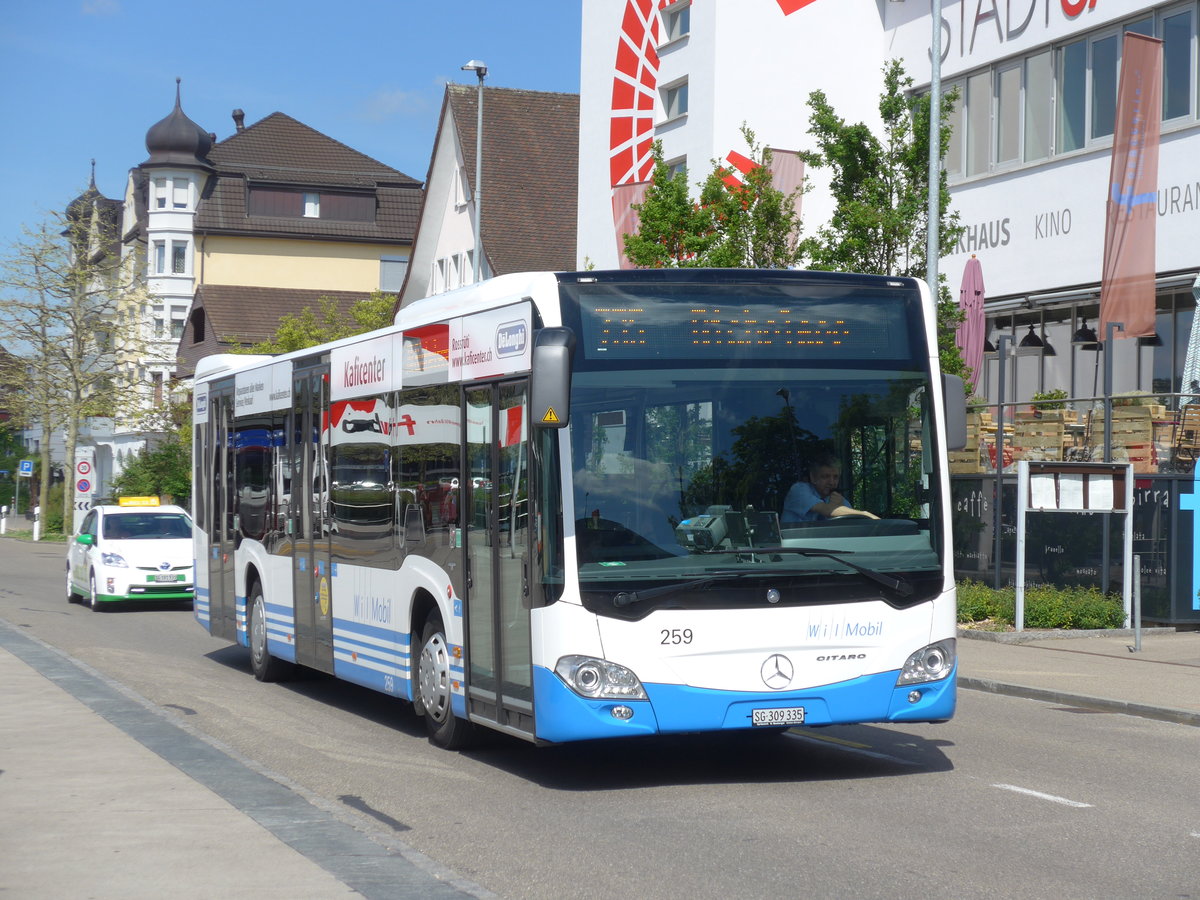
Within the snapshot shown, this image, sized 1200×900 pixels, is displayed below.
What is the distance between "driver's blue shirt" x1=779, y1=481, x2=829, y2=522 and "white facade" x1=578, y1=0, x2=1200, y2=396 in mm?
15540

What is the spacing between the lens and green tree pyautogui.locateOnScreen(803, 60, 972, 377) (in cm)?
2419

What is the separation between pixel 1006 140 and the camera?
1242 inches

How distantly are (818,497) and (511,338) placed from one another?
1976mm

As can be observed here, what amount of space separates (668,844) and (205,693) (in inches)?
306

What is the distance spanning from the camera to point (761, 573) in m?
9.23

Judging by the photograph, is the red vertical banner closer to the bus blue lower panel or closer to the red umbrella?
the red umbrella

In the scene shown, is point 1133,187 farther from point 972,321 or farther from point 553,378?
point 553,378

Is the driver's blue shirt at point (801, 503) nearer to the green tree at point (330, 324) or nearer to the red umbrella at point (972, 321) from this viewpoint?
the red umbrella at point (972, 321)

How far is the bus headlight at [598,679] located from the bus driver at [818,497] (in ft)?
4.02

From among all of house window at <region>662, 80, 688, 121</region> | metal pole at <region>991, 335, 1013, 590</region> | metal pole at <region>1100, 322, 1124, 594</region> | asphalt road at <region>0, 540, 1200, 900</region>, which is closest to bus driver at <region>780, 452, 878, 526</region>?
asphalt road at <region>0, 540, 1200, 900</region>

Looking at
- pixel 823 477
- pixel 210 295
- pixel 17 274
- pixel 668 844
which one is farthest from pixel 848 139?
pixel 210 295

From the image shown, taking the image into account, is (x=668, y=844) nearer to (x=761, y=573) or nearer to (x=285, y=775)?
(x=761, y=573)

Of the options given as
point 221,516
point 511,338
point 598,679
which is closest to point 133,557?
point 221,516

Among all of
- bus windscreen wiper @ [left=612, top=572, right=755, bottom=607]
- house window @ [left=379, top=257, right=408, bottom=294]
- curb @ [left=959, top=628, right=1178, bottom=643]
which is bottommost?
curb @ [left=959, top=628, right=1178, bottom=643]
